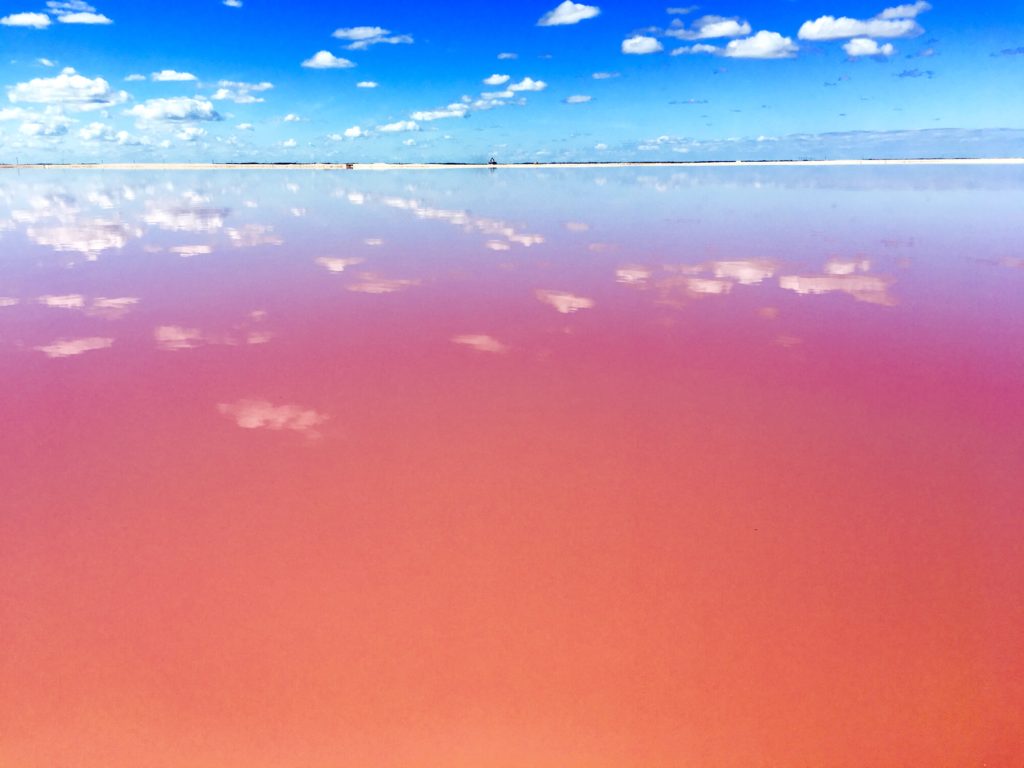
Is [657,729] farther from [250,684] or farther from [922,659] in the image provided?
[250,684]

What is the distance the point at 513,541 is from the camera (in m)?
3.50

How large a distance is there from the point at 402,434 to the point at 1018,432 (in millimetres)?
4384

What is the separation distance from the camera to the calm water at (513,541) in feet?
8.25

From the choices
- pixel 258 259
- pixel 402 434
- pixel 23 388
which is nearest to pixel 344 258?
pixel 258 259

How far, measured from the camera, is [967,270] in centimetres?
1126

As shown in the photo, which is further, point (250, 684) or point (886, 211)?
point (886, 211)

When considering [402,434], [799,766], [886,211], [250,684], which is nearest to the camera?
[799,766]

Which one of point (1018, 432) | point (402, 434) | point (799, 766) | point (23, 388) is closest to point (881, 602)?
point (799, 766)

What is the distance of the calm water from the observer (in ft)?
8.25

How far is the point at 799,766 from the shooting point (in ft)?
7.81

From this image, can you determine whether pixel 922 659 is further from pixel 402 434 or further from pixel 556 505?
pixel 402 434

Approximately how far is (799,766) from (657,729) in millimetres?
495

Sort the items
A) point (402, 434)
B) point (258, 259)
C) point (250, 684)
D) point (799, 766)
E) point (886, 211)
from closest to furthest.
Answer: point (799, 766)
point (250, 684)
point (402, 434)
point (258, 259)
point (886, 211)

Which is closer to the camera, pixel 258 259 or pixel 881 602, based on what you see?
pixel 881 602
